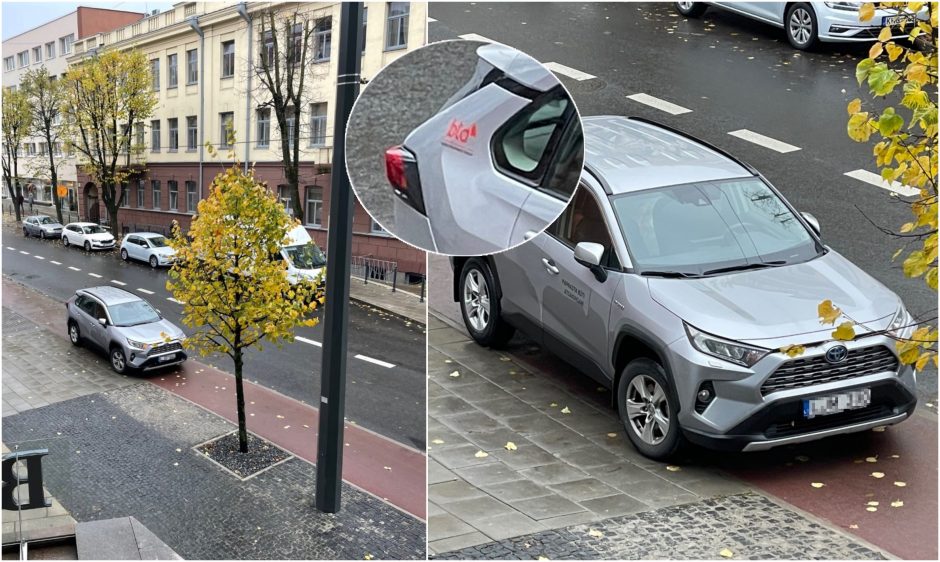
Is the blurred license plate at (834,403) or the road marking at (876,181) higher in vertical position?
the road marking at (876,181)

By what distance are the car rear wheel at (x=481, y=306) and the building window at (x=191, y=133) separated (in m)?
1.67

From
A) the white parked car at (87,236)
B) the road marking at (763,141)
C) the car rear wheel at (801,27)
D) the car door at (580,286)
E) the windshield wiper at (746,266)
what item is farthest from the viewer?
the car rear wheel at (801,27)

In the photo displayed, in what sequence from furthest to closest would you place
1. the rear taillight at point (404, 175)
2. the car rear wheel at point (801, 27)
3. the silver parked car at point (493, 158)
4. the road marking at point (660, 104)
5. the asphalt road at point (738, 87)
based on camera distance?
the car rear wheel at point (801, 27) → the road marking at point (660, 104) → the asphalt road at point (738, 87) → the rear taillight at point (404, 175) → the silver parked car at point (493, 158)

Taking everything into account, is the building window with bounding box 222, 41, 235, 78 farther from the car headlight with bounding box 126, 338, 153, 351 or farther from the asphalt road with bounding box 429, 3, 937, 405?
the car headlight with bounding box 126, 338, 153, 351

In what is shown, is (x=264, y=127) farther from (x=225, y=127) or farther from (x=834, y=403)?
(x=834, y=403)

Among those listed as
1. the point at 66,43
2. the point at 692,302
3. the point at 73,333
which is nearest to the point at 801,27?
the point at 692,302

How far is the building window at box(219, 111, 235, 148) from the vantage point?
444 cm

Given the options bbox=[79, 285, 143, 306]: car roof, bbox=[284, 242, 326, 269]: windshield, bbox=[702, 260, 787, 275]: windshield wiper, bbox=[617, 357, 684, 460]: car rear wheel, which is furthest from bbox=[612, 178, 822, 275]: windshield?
bbox=[79, 285, 143, 306]: car roof

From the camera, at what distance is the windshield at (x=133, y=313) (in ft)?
14.1

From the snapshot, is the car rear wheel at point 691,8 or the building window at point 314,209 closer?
the building window at point 314,209

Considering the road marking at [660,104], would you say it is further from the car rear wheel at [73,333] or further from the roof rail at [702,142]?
the car rear wheel at [73,333]

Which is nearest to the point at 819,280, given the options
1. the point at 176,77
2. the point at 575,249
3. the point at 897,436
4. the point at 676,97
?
the point at 897,436

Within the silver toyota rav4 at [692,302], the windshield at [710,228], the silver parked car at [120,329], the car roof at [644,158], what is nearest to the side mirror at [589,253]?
the silver toyota rav4 at [692,302]

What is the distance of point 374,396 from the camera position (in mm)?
4750
